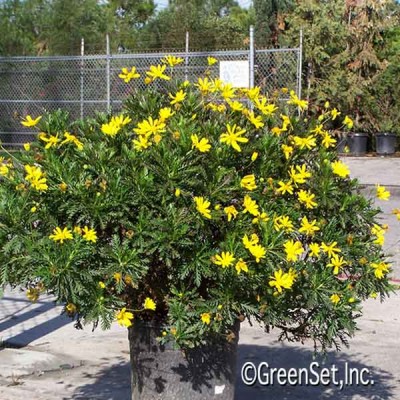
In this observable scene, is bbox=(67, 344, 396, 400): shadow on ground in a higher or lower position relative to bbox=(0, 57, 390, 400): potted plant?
lower

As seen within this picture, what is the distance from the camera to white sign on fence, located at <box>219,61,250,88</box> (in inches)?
575

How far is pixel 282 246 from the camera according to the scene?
378 cm

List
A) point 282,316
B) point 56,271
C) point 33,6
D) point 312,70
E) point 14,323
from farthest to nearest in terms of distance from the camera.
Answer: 1. point 33,6
2. point 312,70
3. point 14,323
4. point 282,316
5. point 56,271

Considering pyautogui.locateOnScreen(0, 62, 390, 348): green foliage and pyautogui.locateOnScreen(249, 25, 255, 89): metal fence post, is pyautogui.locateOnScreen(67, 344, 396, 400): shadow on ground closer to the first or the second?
pyautogui.locateOnScreen(0, 62, 390, 348): green foliage

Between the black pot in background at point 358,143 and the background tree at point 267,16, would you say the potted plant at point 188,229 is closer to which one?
the black pot in background at point 358,143

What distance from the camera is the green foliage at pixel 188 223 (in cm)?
373

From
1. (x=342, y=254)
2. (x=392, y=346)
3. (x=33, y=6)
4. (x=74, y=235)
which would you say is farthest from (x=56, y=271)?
(x=33, y=6)

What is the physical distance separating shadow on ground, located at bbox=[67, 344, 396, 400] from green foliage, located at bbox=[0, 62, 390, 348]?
1286 millimetres

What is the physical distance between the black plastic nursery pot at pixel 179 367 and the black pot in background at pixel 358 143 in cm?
1709

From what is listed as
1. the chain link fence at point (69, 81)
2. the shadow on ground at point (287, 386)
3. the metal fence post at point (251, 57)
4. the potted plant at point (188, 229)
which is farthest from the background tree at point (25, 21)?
the potted plant at point (188, 229)

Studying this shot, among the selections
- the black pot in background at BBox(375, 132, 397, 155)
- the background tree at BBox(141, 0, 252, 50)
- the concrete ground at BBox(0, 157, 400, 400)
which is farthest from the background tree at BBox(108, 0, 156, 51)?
the concrete ground at BBox(0, 157, 400, 400)

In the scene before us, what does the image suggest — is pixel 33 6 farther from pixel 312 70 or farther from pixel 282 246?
pixel 282 246

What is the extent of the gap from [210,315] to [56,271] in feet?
2.25

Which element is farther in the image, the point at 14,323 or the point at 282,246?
the point at 14,323
